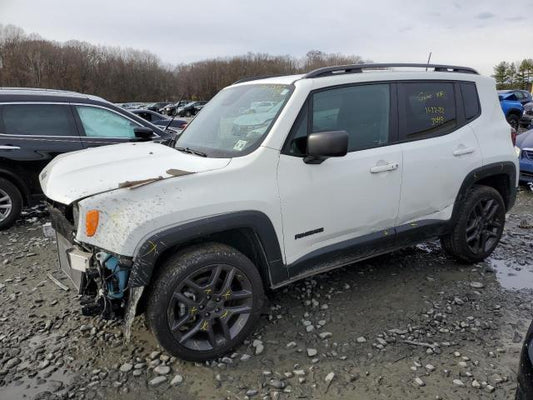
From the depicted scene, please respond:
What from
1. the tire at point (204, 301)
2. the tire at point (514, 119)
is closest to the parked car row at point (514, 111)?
the tire at point (514, 119)

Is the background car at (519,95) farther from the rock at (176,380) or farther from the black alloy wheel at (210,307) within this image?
the rock at (176,380)

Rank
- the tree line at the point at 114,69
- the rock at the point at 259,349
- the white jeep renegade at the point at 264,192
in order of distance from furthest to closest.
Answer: the tree line at the point at 114,69 → the rock at the point at 259,349 → the white jeep renegade at the point at 264,192

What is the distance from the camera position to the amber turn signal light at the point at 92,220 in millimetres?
2514

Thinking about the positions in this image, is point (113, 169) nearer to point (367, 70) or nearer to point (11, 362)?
point (11, 362)

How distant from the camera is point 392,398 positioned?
8.36ft

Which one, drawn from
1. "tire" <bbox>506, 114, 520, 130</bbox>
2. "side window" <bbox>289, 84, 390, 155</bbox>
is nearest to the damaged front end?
"side window" <bbox>289, 84, 390, 155</bbox>

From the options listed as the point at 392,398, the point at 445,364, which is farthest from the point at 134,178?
the point at 445,364

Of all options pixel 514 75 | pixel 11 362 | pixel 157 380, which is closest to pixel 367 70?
pixel 157 380

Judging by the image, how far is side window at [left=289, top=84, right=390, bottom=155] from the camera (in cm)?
311

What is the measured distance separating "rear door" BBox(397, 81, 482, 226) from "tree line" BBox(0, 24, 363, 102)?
6262 centimetres

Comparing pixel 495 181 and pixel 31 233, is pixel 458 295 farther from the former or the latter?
pixel 31 233

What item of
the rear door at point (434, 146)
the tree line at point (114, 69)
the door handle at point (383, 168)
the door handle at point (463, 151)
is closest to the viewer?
the door handle at point (383, 168)

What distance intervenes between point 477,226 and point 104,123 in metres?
5.14

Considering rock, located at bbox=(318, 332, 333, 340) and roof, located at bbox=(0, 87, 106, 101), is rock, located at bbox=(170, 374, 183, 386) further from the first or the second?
roof, located at bbox=(0, 87, 106, 101)
